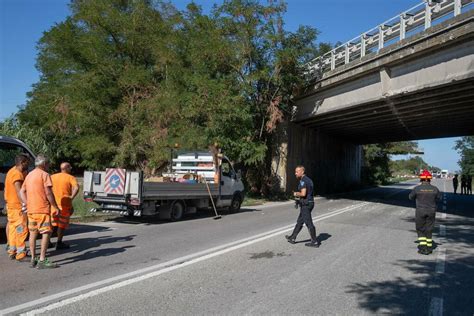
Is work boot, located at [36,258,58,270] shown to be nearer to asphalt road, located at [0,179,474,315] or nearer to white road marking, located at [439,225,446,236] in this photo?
asphalt road, located at [0,179,474,315]

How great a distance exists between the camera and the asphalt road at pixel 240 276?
5305mm

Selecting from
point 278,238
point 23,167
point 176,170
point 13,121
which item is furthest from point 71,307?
point 13,121

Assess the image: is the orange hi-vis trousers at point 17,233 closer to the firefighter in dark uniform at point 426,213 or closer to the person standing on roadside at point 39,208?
the person standing on roadside at point 39,208

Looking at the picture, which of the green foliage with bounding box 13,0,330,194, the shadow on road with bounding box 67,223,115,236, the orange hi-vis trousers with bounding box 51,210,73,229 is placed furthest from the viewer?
the green foliage with bounding box 13,0,330,194

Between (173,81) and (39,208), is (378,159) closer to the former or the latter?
(173,81)

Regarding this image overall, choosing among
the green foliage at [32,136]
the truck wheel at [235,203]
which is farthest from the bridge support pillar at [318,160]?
the green foliage at [32,136]

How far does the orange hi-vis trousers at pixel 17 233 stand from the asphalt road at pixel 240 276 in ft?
0.71

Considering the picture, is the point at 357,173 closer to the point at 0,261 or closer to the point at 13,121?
the point at 13,121

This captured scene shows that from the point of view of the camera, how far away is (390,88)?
19391mm

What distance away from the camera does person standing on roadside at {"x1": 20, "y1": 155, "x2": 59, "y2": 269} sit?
686cm

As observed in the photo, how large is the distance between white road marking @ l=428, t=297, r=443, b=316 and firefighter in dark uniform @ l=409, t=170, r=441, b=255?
3317mm

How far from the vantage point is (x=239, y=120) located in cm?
2328

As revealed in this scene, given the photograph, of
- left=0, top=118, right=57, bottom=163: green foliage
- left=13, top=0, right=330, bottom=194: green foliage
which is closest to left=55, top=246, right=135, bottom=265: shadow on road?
left=13, top=0, right=330, bottom=194: green foliage

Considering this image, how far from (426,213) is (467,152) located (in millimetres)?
81136
